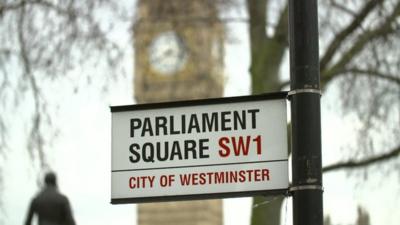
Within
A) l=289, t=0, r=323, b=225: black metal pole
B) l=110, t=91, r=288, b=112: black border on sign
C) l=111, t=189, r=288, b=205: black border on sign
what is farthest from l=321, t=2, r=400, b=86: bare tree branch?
l=289, t=0, r=323, b=225: black metal pole

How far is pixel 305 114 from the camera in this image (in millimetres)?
5453

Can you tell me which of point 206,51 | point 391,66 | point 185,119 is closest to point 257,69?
point 206,51

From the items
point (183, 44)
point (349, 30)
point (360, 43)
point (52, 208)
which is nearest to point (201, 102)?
point (52, 208)

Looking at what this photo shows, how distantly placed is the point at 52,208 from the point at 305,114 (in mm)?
2569

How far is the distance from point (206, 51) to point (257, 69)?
0.91 metres

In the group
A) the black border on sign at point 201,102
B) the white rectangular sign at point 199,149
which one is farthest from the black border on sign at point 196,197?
the black border on sign at point 201,102

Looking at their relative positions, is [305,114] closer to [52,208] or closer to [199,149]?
[199,149]

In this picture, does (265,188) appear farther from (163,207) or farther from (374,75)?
(163,207)

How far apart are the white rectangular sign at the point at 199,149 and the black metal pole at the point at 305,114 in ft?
1.06

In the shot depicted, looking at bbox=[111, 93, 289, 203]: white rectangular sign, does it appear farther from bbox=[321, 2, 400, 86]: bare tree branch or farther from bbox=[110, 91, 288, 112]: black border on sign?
bbox=[321, 2, 400, 86]: bare tree branch

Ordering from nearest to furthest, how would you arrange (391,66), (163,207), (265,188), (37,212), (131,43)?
(265,188), (37,212), (391,66), (131,43), (163,207)

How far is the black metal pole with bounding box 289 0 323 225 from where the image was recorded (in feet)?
17.6

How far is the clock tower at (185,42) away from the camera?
18.4m

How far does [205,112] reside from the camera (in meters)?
5.98
